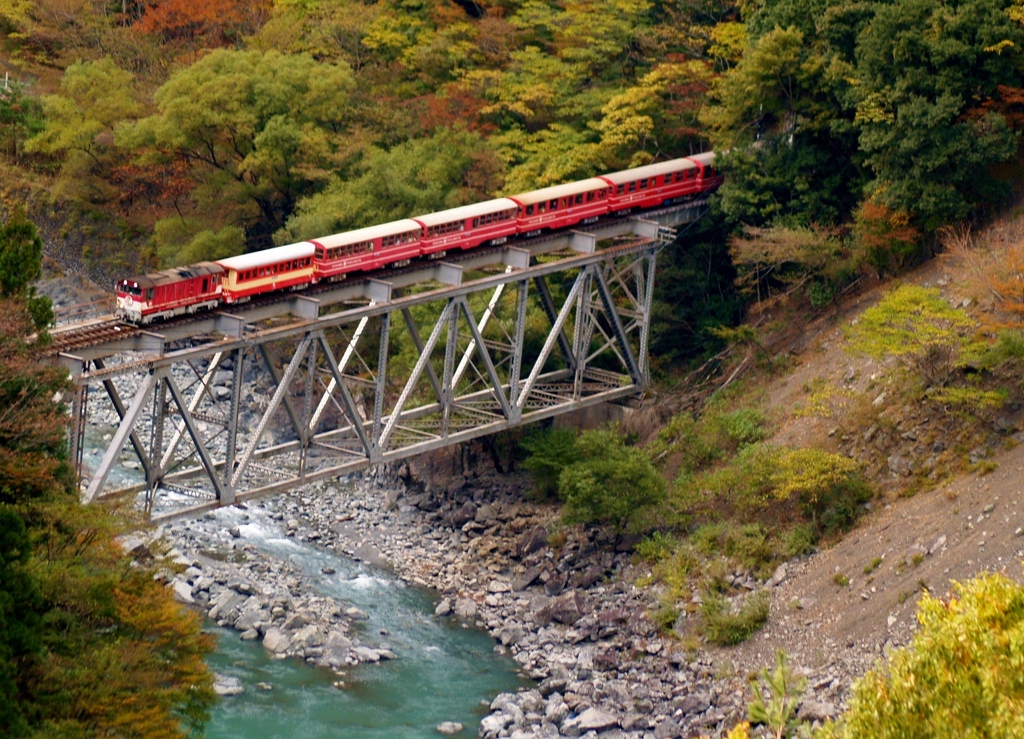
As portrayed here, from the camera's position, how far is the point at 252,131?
5297 centimetres

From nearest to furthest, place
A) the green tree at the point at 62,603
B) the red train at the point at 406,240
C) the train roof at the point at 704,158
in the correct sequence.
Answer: the green tree at the point at 62,603
the red train at the point at 406,240
the train roof at the point at 704,158

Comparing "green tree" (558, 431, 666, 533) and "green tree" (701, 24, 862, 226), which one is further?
"green tree" (701, 24, 862, 226)

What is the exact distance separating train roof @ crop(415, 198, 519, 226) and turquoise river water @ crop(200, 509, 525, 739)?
9562 millimetres

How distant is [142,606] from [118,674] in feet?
6.22

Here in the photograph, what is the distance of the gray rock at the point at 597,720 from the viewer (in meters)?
29.1

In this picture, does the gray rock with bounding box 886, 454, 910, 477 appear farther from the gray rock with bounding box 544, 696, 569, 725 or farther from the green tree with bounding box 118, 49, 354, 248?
the green tree with bounding box 118, 49, 354, 248

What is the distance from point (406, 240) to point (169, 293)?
270 inches

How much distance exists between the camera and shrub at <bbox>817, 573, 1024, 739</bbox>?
53.2 feet

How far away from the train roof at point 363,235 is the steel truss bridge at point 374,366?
1074mm

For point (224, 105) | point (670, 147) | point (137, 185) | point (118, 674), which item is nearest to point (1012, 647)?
point (118, 674)

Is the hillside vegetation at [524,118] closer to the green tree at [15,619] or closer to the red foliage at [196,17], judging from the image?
the red foliage at [196,17]

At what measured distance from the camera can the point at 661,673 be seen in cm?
3133

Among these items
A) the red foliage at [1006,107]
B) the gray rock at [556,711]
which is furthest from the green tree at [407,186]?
the gray rock at [556,711]

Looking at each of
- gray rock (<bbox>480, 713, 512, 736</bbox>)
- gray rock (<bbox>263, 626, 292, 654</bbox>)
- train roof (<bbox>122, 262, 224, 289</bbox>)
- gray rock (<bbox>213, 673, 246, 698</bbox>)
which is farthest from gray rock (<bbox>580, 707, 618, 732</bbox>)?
train roof (<bbox>122, 262, 224, 289</bbox>)
